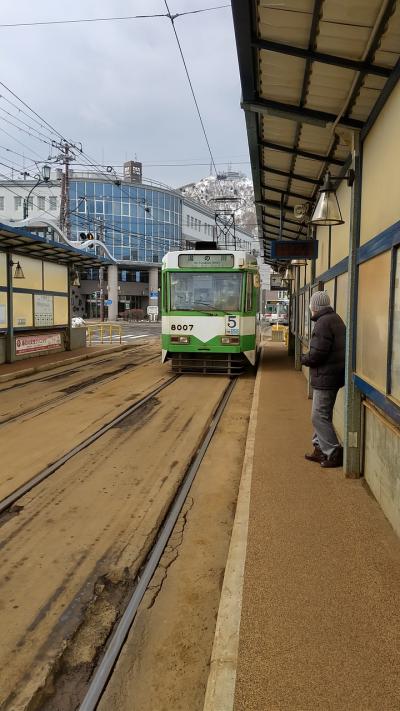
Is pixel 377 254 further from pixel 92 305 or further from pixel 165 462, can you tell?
A: pixel 92 305

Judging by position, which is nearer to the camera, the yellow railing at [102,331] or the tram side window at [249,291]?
the tram side window at [249,291]

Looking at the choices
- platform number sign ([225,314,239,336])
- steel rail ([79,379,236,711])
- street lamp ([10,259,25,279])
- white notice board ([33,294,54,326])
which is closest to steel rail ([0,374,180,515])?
steel rail ([79,379,236,711])

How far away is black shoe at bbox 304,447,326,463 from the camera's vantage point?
5879mm

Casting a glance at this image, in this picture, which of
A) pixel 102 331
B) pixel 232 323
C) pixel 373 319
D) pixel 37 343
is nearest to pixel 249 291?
pixel 232 323

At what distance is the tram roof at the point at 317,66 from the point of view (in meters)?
3.75

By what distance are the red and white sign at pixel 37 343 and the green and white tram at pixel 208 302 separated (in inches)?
234

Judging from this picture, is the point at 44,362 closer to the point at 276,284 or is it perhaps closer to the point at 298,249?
the point at 298,249

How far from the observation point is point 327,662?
2.54m

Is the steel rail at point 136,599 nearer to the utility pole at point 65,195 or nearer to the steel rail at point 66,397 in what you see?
the steel rail at point 66,397

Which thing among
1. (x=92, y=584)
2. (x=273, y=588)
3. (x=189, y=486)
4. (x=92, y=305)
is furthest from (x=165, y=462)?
(x=92, y=305)

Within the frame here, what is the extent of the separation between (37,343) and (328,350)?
14.4m

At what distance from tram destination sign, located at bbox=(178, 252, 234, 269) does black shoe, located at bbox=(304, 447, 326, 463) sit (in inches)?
304

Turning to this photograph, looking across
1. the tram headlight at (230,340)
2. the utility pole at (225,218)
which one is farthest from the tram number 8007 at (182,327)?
the utility pole at (225,218)

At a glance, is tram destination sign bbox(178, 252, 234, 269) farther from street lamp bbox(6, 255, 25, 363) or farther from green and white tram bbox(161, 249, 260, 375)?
street lamp bbox(6, 255, 25, 363)
